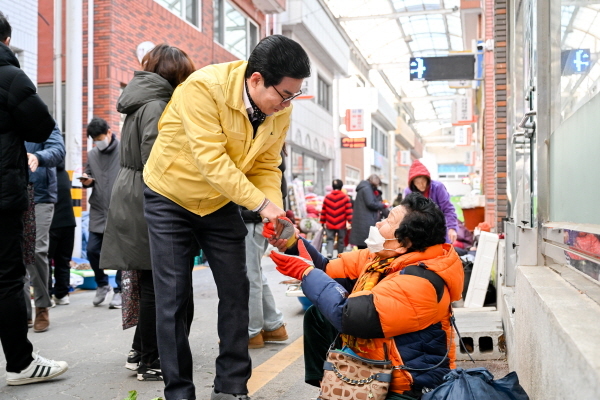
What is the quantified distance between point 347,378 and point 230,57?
1709 cm

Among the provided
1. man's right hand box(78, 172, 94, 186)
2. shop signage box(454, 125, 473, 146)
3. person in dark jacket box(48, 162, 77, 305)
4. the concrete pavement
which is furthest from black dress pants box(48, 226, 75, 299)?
shop signage box(454, 125, 473, 146)

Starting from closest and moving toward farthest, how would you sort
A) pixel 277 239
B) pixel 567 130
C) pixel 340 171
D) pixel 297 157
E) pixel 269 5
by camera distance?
pixel 567 130
pixel 277 239
pixel 269 5
pixel 297 157
pixel 340 171

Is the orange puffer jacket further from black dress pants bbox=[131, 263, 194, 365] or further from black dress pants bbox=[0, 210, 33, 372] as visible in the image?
black dress pants bbox=[0, 210, 33, 372]

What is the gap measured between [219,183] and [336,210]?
11.6 metres

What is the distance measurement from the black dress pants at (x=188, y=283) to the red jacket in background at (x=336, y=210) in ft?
36.0

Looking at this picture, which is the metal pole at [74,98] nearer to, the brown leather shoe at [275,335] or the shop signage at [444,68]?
the shop signage at [444,68]

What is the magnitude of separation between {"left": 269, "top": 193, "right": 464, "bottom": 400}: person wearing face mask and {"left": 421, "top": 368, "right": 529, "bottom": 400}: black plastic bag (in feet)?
0.76

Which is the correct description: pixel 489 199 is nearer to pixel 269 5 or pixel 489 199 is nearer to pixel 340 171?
pixel 269 5

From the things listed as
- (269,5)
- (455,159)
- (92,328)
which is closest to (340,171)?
(269,5)

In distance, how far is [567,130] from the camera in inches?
99.0

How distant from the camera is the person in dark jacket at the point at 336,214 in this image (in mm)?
14242

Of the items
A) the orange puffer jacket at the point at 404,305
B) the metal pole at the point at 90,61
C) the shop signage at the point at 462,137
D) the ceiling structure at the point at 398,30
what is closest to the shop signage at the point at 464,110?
the ceiling structure at the point at 398,30

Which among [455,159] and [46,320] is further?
[455,159]

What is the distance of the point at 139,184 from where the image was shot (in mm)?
3693
